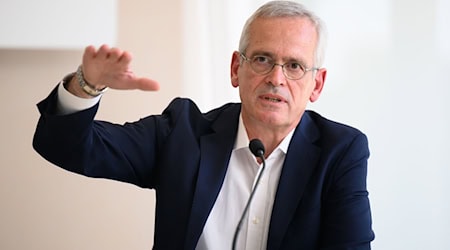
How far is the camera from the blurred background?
238 centimetres

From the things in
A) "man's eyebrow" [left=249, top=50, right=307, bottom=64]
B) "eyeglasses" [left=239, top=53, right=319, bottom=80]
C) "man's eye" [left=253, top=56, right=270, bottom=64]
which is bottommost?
"eyeglasses" [left=239, top=53, right=319, bottom=80]

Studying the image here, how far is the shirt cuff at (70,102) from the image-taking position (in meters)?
1.33

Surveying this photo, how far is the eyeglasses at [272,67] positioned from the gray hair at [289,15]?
0.18ft

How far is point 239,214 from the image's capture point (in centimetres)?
163

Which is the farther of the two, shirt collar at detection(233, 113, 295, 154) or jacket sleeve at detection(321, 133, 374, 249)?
shirt collar at detection(233, 113, 295, 154)

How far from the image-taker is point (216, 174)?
1.63 metres

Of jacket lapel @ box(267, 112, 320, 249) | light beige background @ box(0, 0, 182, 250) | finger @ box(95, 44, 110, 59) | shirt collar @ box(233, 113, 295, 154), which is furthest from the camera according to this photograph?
light beige background @ box(0, 0, 182, 250)

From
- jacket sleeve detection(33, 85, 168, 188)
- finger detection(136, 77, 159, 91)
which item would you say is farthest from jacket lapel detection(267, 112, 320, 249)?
finger detection(136, 77, 159, 91)

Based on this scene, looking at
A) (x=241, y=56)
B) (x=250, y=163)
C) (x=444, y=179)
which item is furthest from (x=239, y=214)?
(x=444, y=179)

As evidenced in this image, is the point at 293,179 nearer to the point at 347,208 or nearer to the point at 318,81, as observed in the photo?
the point at 347,208

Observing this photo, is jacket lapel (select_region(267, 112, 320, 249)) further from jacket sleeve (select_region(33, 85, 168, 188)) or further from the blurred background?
the blurred background

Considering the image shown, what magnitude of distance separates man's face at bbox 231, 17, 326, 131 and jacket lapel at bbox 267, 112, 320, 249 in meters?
0.08

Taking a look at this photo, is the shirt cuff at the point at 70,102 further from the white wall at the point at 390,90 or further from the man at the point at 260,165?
the white wall at the point at 390,90

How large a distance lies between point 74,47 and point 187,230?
1024mm
